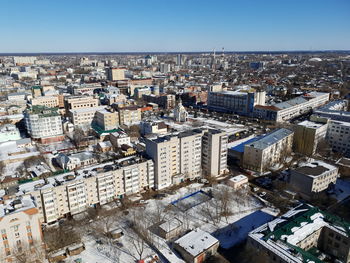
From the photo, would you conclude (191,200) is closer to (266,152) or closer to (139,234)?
(139,234)

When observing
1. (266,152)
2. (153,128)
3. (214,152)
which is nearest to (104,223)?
(214,152)

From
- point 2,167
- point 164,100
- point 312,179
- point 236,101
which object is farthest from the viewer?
point 164,100

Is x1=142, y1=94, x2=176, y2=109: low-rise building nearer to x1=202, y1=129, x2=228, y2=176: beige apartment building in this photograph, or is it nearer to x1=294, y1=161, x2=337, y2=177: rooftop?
x1=202, y1=129, x2=228, y2=176: beige apartment building

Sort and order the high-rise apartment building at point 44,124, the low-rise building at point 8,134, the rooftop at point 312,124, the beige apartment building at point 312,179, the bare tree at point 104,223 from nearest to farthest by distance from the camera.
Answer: the bare tree at point 104,223 < the beige apartment building at point 312,179 < the rooftop at point 312,124 < the low-rise building at point 8,134 < the high-rise apartment building at point 44,124

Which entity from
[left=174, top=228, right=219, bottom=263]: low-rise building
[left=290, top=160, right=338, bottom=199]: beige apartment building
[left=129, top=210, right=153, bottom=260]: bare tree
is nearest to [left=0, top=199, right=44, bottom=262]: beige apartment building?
[left=129, top=210, right=153, bottom=260]: bare tree

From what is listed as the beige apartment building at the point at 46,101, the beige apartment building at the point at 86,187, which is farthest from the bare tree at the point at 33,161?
the beige apartment building at the point at 46,101

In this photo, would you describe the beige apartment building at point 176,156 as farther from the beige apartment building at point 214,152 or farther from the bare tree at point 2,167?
the bare tree at point 2,167
